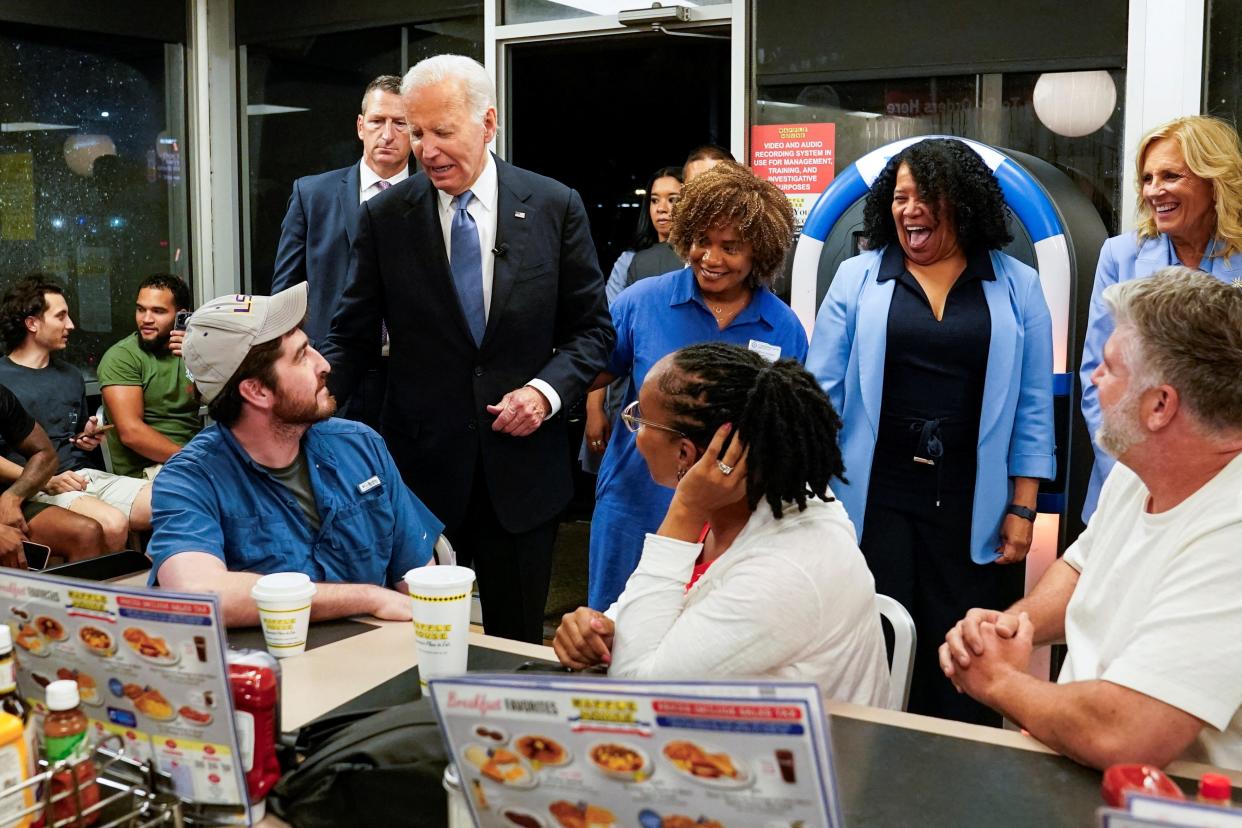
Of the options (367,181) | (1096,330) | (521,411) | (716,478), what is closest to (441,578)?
(716,478)

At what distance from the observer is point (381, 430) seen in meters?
A: 2.88

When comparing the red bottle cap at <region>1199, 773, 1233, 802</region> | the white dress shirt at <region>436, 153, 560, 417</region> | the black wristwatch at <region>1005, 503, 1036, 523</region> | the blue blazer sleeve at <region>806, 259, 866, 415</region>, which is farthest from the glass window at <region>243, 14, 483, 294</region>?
the red bottle cap at <region>1199, 773, 1233, 802</region>

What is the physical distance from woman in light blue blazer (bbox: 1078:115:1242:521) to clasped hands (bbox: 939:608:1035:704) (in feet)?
4.90

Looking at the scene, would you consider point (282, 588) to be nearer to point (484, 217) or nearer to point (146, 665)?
point (146, 665)

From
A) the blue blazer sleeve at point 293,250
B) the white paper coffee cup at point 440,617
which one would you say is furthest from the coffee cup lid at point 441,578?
the blue blazer sleeve at point 293,250

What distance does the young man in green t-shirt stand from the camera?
181 inches

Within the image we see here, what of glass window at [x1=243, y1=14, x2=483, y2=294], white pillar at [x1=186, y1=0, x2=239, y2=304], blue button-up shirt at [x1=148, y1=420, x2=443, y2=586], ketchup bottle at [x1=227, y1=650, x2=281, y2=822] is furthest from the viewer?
white pillar at [x1=186, y1=0, x2=239, y2=304]

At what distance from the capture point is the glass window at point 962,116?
355cm

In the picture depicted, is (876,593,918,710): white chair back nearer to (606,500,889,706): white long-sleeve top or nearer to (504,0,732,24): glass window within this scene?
(606,500,889,706): white long-sleeve top

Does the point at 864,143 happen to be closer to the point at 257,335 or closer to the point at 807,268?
the point at 807,268

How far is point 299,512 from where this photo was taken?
2.17 m

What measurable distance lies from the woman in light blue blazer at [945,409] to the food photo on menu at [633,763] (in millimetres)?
1855

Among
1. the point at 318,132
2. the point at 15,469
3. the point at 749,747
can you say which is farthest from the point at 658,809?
the point at 318,132

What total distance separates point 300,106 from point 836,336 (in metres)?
3.39
